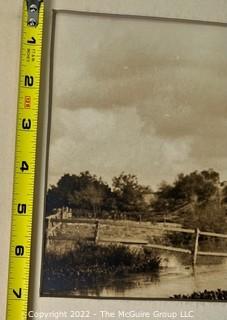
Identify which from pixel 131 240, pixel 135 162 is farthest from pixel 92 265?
pixel 135 162

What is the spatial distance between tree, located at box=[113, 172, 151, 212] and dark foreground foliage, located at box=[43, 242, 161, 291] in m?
0.09

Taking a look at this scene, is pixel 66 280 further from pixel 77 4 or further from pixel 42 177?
pixel 77 4

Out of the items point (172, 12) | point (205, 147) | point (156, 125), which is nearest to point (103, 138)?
point (156, 125)

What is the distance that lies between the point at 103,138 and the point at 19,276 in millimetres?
343

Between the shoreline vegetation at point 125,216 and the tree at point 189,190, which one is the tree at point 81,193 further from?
the tree at point 189,190

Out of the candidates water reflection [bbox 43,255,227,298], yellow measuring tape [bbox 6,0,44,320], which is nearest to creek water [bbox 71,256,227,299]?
water reflection [bbox 43,255,227,298]

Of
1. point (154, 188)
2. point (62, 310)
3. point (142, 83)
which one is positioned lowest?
point (62, 310)

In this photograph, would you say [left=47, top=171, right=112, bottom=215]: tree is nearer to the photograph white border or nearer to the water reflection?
the photograph white border

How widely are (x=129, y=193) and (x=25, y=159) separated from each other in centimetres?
24

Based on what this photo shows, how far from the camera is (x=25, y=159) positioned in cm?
109

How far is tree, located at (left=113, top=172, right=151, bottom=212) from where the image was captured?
3.67 feet

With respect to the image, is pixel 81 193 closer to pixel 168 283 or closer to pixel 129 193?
pixel 129 193

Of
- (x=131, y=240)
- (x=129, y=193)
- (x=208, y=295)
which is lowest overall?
(x=208, y=295)

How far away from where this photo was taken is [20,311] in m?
1.05
